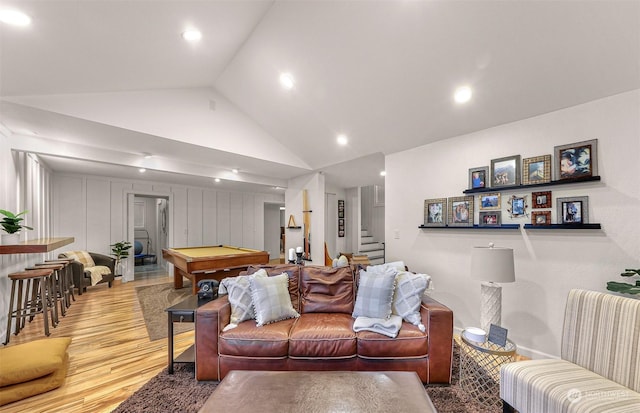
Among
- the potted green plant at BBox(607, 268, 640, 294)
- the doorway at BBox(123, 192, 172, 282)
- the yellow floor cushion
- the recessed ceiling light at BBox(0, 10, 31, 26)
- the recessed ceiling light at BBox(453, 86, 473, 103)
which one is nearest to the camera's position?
the recessed ceiling light at BBox(0, 10, 31, 26)

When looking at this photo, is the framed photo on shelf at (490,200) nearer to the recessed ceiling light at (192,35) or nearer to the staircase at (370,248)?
the recessed ceiling light at (192,35)

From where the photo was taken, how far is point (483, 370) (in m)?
1.87

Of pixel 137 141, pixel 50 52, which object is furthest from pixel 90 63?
pixel 137 141

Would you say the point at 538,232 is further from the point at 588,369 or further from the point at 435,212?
the point at 588,369

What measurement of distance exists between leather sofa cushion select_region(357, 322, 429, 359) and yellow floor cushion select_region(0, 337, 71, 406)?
2.41 meters

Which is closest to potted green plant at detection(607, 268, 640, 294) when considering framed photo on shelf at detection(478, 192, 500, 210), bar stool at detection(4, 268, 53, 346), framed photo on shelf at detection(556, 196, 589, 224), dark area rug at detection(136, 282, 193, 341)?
framed photo on shelf at detection(556, 196, 589, 224)

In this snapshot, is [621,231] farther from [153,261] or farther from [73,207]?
[153,261]

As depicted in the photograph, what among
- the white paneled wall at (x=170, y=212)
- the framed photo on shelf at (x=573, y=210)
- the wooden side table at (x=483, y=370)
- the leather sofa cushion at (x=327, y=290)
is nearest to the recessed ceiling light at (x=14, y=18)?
the leather sofa cushion at (x=327, y=290)

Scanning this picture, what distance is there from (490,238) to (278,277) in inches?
90.9

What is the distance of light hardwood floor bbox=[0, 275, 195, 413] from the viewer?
1891 millimetres

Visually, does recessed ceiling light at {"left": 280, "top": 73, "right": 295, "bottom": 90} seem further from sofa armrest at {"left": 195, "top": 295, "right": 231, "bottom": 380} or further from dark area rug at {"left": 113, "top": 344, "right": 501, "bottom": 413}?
dark area rug at {"left": 113, "top": 344, "right": 501, "bottom": 413}

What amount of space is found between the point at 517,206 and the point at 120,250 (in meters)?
7.24

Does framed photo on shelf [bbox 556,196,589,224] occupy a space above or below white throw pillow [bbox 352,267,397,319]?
above

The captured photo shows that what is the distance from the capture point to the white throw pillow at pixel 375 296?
229cm
